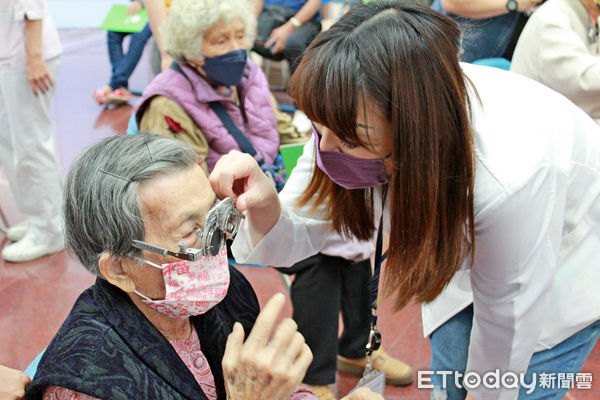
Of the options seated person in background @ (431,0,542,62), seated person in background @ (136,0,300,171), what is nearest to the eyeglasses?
seated person in background @ (136,0,300,171)

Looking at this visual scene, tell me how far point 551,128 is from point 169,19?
210 cm

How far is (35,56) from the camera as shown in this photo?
126 inches

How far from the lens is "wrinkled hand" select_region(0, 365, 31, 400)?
1472mm

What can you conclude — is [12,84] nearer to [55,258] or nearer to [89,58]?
[55,258]

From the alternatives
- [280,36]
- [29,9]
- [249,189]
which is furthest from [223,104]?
[280,36]

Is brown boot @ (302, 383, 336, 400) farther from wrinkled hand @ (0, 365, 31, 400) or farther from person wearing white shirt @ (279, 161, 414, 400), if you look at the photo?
wrinkled hand @ (0, 365, 31, 400)

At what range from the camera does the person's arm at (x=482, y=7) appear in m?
3.05

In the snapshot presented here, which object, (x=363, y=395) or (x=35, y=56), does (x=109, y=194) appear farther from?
(x=35, y=56)

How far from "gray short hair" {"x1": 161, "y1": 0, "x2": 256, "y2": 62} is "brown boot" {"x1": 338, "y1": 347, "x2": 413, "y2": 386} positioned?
5.56 feet

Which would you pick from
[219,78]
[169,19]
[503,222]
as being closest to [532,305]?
[503,222]

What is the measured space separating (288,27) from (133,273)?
4.44m

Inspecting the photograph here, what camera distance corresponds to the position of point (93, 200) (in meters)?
1.46

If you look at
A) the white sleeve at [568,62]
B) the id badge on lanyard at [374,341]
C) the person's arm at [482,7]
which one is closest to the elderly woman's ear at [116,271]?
the id badge on lanyard at [374,341]

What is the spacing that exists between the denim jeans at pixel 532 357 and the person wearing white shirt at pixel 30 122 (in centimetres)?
261
